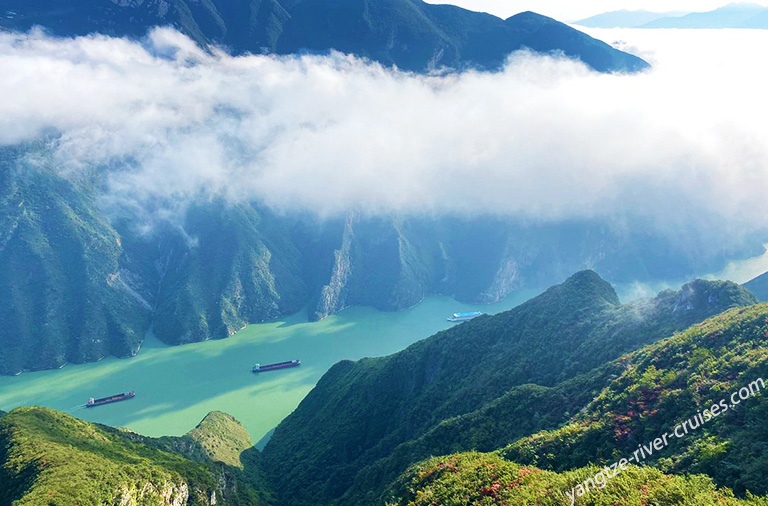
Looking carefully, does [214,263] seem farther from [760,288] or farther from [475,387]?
[760,288]

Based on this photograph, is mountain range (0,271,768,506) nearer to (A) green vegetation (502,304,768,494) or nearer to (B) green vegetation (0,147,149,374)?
(A) green vegetation (502,304,768,494)

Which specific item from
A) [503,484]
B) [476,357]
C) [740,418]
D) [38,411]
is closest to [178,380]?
[38,411]

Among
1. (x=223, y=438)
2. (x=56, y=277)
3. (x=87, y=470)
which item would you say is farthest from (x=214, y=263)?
(x=87, y=470)

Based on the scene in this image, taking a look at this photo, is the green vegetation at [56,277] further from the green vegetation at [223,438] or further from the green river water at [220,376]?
the green vegetation at [223,438]

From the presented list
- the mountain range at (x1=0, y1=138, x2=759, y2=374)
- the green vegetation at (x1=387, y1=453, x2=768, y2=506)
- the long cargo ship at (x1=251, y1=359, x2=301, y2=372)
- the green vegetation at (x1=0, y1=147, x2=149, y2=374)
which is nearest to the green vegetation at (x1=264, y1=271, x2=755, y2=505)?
the green vegetation at (x1=387, y1=453, x2=768, y2=506)

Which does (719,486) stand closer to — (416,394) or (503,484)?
(503,484)
